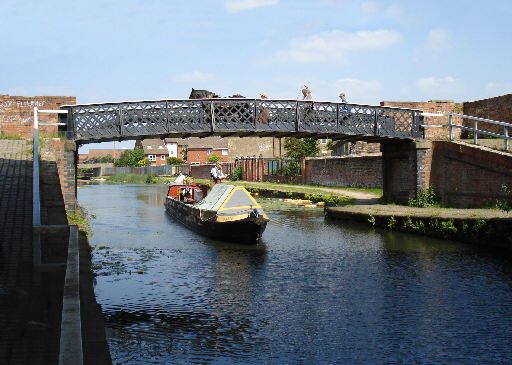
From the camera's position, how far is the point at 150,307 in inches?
365

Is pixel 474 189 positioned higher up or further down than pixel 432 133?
further down

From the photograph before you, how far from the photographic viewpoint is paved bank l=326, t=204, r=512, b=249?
556 inches

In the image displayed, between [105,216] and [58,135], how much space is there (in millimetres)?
7388

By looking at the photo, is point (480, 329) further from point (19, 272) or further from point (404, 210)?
point (404, 210)

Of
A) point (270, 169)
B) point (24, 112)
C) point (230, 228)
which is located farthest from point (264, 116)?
point (270, 169)

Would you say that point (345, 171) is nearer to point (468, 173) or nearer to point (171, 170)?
point (468, 173)

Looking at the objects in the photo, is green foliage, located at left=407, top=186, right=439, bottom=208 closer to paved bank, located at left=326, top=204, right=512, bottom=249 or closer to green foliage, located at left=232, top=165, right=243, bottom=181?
paved bank, located at left=326, top=204, right=512, bottom=249

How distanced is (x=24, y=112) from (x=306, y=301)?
45.6 feet

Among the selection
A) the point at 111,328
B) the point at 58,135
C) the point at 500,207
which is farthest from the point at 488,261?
the point at 58,135

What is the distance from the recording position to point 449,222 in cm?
1584

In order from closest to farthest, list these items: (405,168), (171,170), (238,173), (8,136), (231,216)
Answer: (231,216), (8,136), (405,168), (238,173), (171,170)

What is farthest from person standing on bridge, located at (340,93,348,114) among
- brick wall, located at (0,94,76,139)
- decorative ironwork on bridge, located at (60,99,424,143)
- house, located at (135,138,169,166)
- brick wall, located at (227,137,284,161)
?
house, located at (135,138,169,166)

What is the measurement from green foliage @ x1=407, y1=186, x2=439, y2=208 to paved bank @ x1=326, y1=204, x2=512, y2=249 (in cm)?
128

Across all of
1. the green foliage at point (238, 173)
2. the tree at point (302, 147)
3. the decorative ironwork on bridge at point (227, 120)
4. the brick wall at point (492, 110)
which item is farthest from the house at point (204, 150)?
the decorative ironwork on bridge at point (227, 120)
